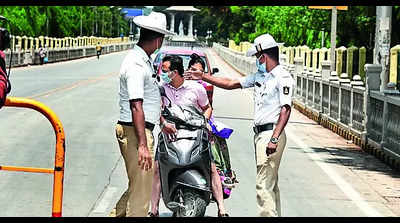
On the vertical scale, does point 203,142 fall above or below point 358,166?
above

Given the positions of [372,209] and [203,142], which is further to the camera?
[372,209]

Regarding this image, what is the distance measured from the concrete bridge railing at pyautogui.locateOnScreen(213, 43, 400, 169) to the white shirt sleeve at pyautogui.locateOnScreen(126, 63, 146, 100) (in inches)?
288

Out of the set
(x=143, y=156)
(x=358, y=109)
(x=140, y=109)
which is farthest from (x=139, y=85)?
(x=358, y=109)

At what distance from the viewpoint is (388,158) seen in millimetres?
14258

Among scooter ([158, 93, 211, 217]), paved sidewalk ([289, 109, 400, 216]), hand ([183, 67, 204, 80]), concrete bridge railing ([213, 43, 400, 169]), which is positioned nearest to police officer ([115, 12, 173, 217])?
scooter ([158, 93, 211, 217])

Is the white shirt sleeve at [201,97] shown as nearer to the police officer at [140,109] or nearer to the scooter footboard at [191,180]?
the scooter footboard at [191,180]

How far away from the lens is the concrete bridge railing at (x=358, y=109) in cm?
1435

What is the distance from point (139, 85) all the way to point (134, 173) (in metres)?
0.80

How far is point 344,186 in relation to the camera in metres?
11.8

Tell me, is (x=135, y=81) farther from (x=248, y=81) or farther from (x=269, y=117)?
(x=248, y=81)

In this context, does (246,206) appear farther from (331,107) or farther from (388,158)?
(331,107)

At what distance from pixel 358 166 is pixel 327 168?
0.68 m

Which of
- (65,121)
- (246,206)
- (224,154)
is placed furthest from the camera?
(65,121)

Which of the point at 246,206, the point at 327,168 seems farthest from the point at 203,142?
the point at 327,168
